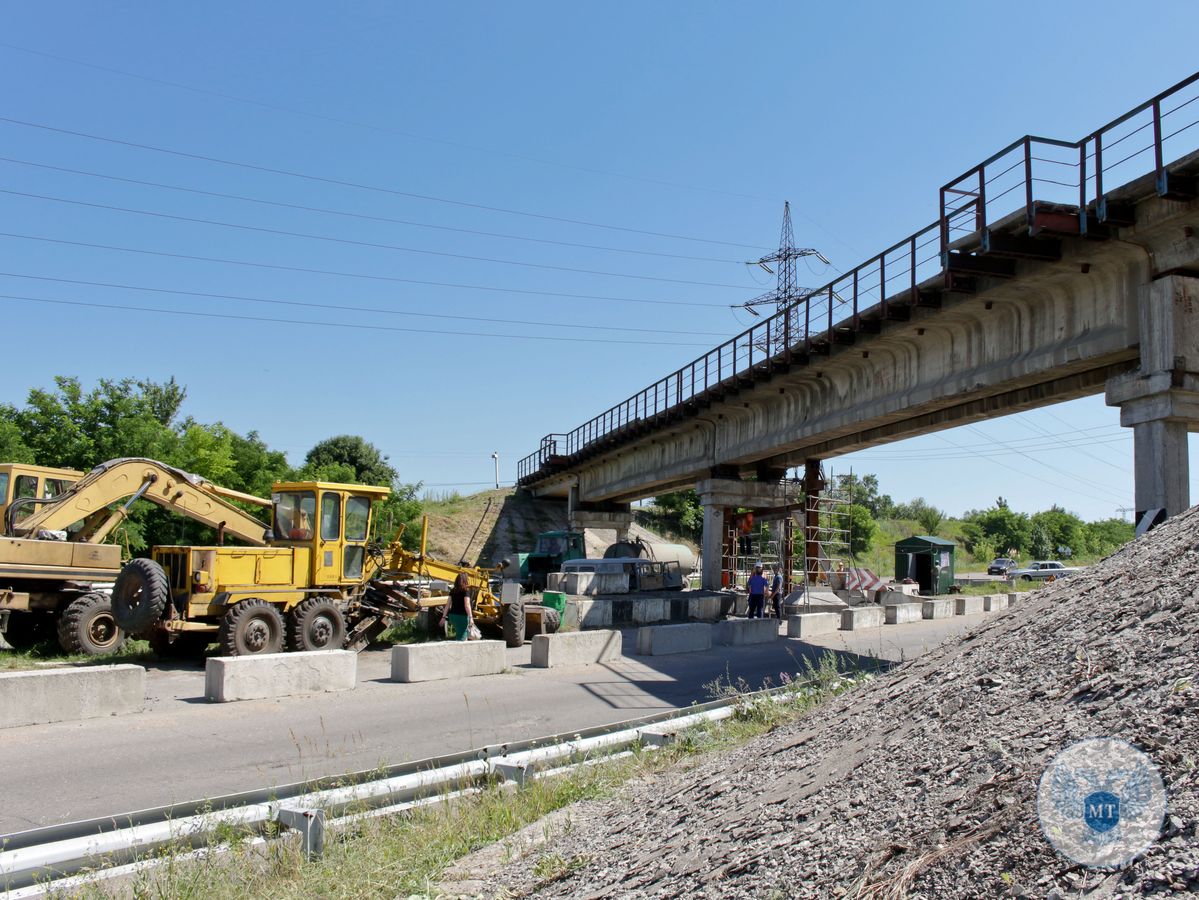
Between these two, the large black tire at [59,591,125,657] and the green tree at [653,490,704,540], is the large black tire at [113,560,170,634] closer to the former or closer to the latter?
the large black tire at [59,591,125,657]

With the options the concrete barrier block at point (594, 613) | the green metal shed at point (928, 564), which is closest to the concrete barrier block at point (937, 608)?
the concrete barrier block at point (594, 613)

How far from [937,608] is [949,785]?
26619 millimetres

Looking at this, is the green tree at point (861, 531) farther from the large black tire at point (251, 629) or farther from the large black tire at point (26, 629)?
the large black tire at point (26, 629)

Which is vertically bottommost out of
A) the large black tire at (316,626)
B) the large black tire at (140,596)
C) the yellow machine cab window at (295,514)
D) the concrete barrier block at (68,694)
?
the concrete barrier block at (68,694)

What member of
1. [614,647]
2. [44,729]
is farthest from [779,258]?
[44,729]

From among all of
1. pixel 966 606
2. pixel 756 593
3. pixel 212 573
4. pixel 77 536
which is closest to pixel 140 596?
pixel 212 573

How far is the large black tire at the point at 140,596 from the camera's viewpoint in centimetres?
1481

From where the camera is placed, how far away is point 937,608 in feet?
95.4

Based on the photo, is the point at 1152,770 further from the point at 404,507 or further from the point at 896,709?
the point at 404,507

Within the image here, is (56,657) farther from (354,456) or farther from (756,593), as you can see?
(354,456)

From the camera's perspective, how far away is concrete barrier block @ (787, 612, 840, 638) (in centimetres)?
2247

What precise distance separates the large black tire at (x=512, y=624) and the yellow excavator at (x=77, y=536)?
17.3 feet

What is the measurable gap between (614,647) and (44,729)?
32.0 feet

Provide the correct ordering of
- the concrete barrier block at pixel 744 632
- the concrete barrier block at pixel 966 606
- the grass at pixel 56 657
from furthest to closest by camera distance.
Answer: the concrete barrier block at pixel 966 606 < the concrete barrier block at pixel 744 632 < the grass at pixel 56 657
